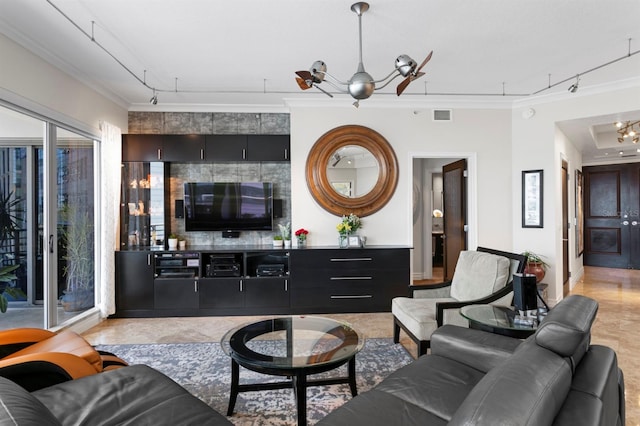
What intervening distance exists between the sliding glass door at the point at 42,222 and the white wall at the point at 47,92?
0.14m

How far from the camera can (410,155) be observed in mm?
4984

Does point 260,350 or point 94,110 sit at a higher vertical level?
point 94,110

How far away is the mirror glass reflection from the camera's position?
4934 millimetres

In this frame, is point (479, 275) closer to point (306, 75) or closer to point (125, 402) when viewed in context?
point (306, 75)

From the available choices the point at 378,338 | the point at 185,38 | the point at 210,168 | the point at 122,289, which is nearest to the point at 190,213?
the point at 210,168

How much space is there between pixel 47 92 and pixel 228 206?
2298 millimetres

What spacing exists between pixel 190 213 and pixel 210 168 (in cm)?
72

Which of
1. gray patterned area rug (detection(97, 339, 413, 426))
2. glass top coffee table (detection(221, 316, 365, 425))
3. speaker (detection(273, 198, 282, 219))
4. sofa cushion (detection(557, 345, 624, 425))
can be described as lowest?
gray patterned area rug (detection(97, 339, 413, 426))

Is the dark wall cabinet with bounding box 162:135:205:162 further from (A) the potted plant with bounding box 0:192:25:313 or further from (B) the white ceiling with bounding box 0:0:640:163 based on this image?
(A) the potted plant with bounding box 0:192:25:313

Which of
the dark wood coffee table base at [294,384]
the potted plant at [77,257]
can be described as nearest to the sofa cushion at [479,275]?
the dark wood coffee table base at [294,384]

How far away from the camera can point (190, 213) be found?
4.86m

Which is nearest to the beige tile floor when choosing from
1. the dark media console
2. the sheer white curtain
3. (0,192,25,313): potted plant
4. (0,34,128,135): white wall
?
the dark media console

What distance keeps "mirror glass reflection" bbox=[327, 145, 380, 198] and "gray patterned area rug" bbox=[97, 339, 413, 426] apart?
7.08ft

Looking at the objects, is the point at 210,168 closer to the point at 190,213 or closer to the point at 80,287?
the point at 190,213
